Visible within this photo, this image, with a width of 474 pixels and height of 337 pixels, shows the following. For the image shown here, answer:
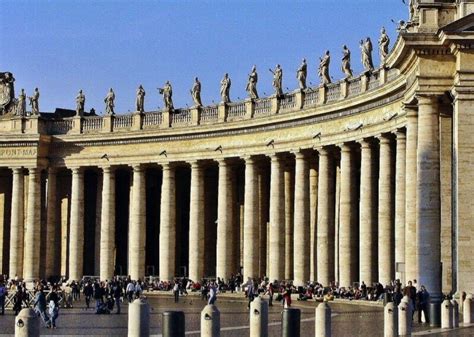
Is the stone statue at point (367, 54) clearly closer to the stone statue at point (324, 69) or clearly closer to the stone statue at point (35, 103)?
the stone statue at point (324, 69)

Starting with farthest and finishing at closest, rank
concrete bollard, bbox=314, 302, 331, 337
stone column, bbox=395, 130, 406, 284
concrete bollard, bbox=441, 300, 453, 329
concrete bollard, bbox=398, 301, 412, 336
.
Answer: stone column, bbox=395, 130, 406, 284
concrete bollard, bbox=441, 300, 453, 329
concrete bollard, bbox=398, 301, 412, 336
concrete bollard, bbox=314, 302, 331, 337

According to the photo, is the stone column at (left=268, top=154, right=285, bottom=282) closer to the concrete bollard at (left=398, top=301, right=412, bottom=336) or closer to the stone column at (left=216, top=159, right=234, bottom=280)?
the stone column at (left=216, top=159, right=234, bottom=280)

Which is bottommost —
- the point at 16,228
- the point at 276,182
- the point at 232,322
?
the point at 232,322

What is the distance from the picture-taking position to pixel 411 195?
7300 cm

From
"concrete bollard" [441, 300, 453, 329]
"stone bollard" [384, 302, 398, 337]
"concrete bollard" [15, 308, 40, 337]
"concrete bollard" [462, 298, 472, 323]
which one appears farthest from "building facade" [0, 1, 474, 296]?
"concrete bollard" [15, 308, 40, 337]

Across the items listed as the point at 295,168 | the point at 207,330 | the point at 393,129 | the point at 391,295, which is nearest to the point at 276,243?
the point at 295,168

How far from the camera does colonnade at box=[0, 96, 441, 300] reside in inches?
2822

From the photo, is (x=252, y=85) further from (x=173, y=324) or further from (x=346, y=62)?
(x=173, y=324)

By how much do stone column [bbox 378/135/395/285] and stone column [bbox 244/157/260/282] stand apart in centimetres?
1963

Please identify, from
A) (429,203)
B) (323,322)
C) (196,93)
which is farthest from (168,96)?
(323,322)

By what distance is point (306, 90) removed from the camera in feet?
328

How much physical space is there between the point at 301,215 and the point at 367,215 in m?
9.67

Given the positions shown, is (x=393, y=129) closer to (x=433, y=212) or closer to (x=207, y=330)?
(x=433, y=212)

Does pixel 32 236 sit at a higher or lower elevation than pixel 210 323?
higher
